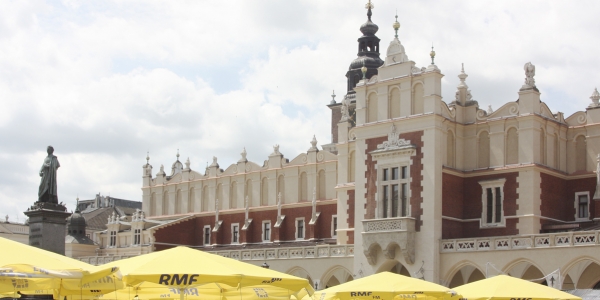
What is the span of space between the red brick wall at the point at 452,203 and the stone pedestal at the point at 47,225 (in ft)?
64.8

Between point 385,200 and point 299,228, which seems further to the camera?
point 299,228

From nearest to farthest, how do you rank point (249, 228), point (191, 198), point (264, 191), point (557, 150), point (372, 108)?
point (557, 150)
point (372, 108)
point (249, 228)
point (264, 191)
point (191, 198)

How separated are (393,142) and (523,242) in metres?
9.05

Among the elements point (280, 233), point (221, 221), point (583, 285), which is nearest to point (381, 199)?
point (583, 285)

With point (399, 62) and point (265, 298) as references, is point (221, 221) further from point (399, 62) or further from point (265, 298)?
point (265, 298)

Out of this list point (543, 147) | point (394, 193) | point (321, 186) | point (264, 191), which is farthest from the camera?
point (264, 191)

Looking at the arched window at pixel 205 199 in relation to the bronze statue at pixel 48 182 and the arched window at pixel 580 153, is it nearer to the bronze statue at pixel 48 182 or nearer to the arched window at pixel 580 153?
the arched window at pixel 580 153

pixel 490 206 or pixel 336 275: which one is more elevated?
pixel 490 206

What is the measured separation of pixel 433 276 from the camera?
41531mm

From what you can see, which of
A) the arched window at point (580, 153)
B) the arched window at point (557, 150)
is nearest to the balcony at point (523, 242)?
the arched window at point (557, 150)

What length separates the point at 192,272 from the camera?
16938 mm

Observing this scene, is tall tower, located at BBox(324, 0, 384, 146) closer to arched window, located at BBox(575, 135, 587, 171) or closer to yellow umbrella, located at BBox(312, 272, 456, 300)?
arched window, located at BBox(575, 135, 587, 171)

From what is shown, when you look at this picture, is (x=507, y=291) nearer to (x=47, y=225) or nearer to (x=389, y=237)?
(x=47, y=225)

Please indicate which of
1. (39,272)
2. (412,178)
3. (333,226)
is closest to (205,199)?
(333,226)
